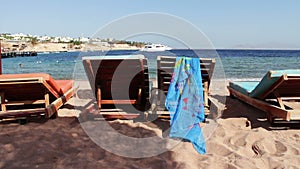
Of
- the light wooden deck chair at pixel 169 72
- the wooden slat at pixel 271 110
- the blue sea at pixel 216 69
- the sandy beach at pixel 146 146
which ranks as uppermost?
the light wooden deck chair at pixel 169 72

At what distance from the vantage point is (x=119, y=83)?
4.78 m

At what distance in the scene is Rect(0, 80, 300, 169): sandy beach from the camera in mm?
2801

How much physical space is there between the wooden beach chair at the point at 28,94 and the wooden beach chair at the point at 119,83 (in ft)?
2.37

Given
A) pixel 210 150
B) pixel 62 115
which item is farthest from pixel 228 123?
pixel 62 115

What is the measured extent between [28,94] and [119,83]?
1669 mm

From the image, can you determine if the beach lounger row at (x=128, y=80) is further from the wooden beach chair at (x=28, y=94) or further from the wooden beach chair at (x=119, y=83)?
the wooden beach chair at (x=28, y=94)

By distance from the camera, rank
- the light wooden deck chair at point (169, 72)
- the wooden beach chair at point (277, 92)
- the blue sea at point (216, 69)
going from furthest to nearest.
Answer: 1. the blue sea at point (216, 69)
2. the light wooden deck chair at point (169, 72)
3. the wooden beach chair at point (277, 92)

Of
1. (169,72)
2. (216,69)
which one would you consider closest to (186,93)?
(169,72)

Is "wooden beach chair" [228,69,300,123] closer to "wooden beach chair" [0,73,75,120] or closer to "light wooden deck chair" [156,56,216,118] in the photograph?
"light wooden deck chair" [156,56,216,118]

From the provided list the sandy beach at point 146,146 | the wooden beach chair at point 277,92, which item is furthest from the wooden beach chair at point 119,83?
the wooden beach chair at point 277,92

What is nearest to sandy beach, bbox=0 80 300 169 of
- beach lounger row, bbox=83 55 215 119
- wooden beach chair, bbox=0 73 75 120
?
wooden beach chair, bbox=0 73 75 120

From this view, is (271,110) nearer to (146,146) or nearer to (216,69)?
(146,146)

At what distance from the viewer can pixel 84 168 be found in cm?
264

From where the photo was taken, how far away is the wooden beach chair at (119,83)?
4398 mm
